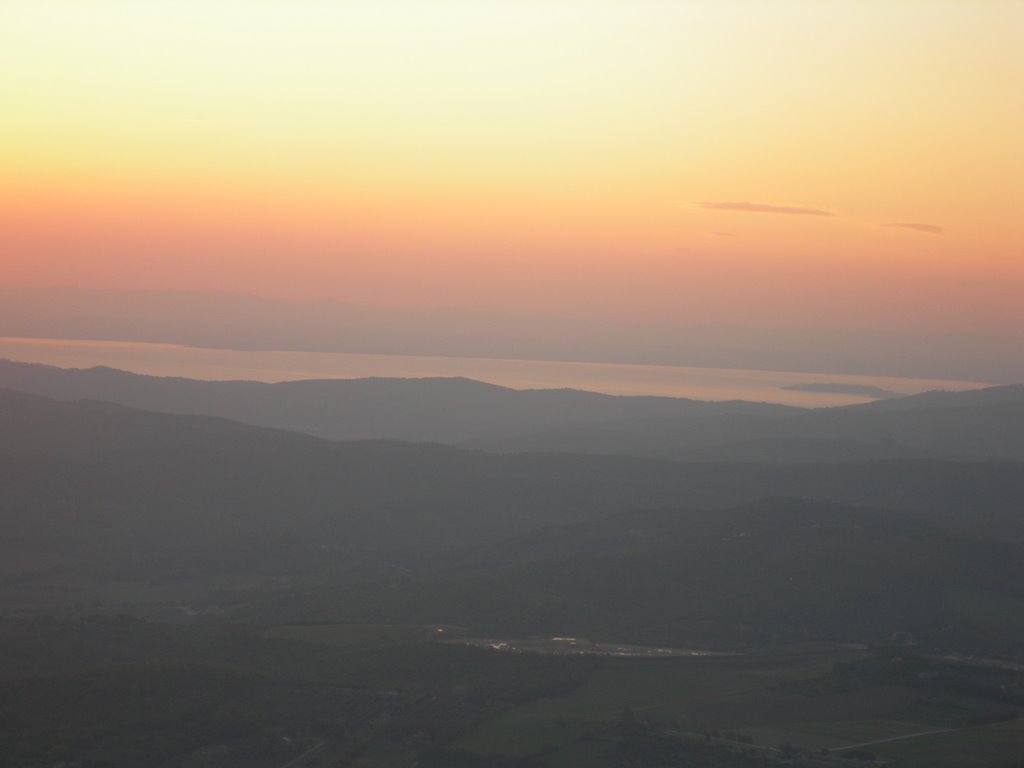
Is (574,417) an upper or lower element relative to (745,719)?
lower

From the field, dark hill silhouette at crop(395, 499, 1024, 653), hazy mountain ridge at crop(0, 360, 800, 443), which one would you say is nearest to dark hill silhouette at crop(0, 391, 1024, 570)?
dark hill silhouette at crop(395, 499, 1024, 653)

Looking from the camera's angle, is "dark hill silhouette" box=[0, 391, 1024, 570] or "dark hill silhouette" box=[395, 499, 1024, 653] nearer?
"dark hill silhouette" box=[395, 499, 1024, 653]

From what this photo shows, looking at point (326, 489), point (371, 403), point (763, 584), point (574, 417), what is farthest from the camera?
point (574, 417)

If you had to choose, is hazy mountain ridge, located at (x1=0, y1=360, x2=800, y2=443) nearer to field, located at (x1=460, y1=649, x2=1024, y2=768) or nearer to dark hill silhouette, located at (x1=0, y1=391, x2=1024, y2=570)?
dark hill silhouette, located at (x1=0, y1=391, x2=1024, y2=570)

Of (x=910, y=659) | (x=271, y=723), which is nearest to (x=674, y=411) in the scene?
(x=910, y=659)

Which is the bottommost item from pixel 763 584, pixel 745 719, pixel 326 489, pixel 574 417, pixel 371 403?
pixel 574 417

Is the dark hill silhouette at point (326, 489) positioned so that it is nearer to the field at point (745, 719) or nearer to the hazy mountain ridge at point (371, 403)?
the hazy mountain ridge at point (371, 403)

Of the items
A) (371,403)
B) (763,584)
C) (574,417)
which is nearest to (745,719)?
(763,584)

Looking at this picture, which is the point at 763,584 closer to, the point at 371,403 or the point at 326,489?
the point at 326,489

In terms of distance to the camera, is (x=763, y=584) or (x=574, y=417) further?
(x=574, y=417)

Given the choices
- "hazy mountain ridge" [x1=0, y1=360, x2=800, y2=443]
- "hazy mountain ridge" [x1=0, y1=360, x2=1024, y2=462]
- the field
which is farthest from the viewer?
"hazy mountain ridge" [x1=0, y1=360, x2=800, y2=443]

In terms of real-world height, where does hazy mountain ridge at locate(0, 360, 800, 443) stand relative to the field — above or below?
below

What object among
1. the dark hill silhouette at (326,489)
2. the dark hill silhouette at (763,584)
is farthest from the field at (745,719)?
the dark hill silhouette at (326,489)
